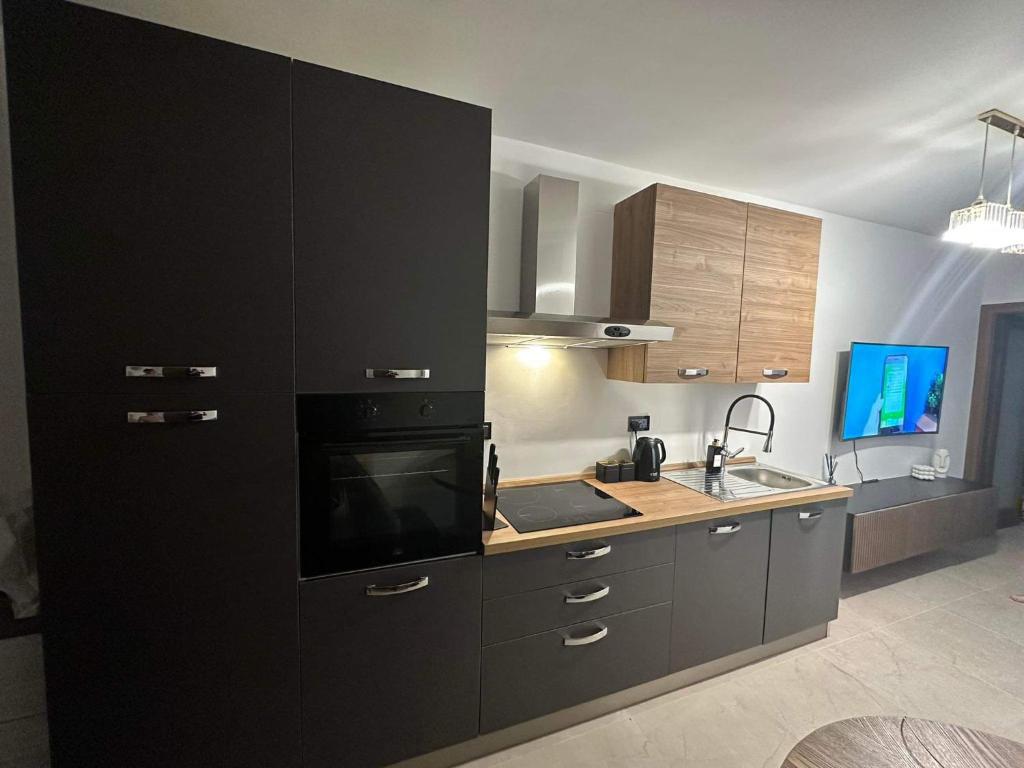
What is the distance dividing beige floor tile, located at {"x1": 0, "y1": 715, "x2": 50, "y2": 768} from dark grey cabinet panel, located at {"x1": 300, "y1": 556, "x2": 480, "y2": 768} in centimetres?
75

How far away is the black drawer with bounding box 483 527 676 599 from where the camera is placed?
5.20 ft

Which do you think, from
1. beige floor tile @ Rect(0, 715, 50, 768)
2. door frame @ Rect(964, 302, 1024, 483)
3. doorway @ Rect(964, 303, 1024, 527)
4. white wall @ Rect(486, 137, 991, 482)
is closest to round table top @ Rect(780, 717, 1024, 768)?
white wall @ Rect(486, 137, 991, 482)

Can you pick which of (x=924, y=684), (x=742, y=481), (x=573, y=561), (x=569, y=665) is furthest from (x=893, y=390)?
(x=569, y=665)

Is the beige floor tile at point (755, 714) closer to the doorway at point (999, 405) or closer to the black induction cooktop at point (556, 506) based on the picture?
the black induction cooktop at point (556, 506)

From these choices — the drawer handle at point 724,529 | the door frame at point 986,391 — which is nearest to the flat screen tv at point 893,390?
the door frame at point 986,391

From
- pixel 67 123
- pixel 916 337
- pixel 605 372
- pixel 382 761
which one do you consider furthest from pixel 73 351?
pixel 916 337

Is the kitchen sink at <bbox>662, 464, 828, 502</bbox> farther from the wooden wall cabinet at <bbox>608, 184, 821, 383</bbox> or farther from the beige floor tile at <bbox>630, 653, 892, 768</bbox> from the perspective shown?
the beige floor tile at <bbox>630, 653, 892, 768</bbox>

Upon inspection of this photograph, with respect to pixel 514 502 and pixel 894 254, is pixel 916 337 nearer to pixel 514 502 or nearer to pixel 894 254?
pixel 894 254

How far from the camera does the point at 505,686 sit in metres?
1.62

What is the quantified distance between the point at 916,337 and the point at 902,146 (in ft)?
7.67

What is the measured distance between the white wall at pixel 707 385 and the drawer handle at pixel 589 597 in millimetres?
691

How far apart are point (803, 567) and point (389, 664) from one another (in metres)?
2.10

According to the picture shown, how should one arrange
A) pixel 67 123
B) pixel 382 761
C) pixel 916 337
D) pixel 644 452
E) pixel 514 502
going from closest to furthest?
pixel 67 123 → pixel 382 761 → pixel 514 502 → pixel 644 452 → pixel 916 337

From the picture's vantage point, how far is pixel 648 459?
7.72 feet
